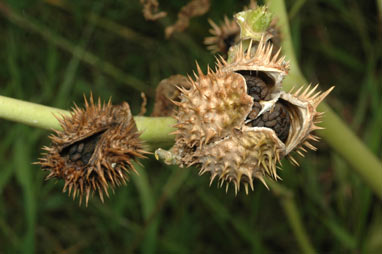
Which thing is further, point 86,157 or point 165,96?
point 165,96

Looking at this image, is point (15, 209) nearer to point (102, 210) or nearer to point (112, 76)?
point (102, 210)

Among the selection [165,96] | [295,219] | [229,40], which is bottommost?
[295,219]

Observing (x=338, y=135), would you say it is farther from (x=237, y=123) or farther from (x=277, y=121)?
(x=237, y=123)

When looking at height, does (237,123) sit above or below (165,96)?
below

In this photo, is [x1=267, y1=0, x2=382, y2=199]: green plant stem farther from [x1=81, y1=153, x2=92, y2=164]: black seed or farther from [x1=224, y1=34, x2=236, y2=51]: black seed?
[x1=81, y1=153, x2=92, y2=164]: black seed

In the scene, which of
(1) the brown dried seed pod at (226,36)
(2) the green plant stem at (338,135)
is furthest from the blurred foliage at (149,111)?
(1) the brown dried seed pod at (226,36)

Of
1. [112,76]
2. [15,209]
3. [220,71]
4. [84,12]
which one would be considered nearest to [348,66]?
[112,76]

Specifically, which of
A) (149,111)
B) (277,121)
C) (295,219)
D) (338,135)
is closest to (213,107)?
(277,121)
